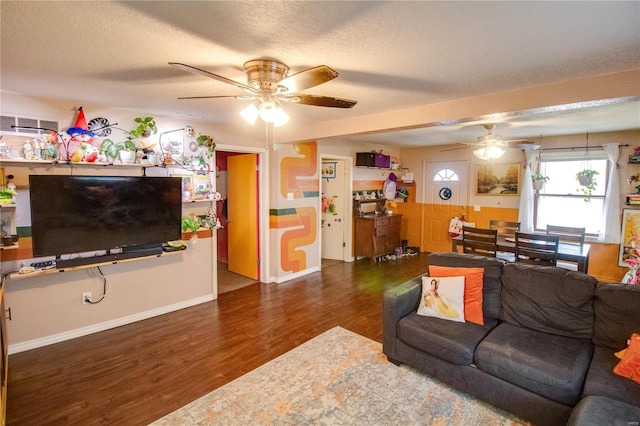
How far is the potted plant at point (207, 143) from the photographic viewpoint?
3.82 m

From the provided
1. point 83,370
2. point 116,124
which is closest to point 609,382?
point 83,370

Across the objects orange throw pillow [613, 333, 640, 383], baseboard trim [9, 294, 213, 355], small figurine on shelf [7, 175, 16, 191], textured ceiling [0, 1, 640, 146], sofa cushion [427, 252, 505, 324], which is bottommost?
baseboard trim [9, 294, 213, 355]

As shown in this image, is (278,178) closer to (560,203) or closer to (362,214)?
(362,214)

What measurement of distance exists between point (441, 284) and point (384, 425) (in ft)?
3.85

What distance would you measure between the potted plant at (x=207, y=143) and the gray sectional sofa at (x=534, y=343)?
271 centimetres

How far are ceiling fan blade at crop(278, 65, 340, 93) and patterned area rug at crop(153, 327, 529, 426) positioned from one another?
2111mm

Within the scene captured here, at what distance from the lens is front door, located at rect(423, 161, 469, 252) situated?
646cm

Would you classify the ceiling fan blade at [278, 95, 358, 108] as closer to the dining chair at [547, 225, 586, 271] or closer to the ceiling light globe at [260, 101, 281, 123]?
the ceiling light globe at [260, 101, 281, 123]

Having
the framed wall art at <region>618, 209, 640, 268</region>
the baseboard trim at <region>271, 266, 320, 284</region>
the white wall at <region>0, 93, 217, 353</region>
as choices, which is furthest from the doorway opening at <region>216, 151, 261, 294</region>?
the framed wall art at <region>618, 209, 640, 268</region>

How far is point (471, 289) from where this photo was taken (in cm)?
264

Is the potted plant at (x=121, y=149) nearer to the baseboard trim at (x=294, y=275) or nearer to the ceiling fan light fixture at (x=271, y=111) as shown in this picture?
the ceiling fan light fixture at (x=271, y=111)

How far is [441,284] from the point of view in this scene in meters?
2.69

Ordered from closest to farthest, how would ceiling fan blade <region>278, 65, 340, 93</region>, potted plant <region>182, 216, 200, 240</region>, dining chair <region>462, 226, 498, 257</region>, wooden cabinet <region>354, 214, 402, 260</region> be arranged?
ceiling fan blade <region>278, 65, 340, 93</region> < potted plant <region>182, 216, 200, 240</region> < dining chair <region>462, 226, 498, 257</region> < wooden cabinet <region>354, 214, 402, 260</region>

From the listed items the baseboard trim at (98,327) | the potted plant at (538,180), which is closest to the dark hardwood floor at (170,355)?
the baseboard trim at (98,327)
